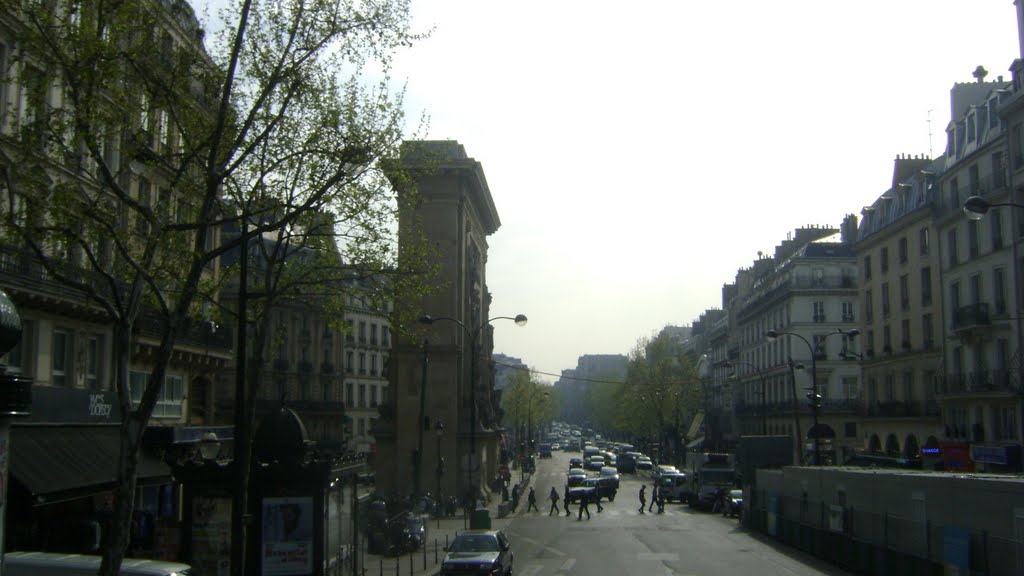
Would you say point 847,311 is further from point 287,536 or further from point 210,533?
point 210,533

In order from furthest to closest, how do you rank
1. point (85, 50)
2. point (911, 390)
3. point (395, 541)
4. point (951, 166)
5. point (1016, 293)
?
point (911, 390) < point (951, 166) < point (1016, 293) < point (395, 541) < point (85, 50)

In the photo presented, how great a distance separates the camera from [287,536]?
17672mm

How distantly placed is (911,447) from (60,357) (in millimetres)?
44955

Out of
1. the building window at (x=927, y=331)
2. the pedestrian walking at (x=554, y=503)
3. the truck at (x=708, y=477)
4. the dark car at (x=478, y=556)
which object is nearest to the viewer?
the dark car at (x=478, y=556)

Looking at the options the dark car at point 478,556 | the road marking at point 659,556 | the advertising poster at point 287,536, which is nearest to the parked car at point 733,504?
the road marking at point 659,556

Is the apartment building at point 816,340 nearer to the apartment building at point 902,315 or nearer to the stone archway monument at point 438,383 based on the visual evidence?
the apartment building at point 902,315

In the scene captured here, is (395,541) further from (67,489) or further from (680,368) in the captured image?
(680,368)

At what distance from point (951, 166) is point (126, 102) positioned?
43878 mm

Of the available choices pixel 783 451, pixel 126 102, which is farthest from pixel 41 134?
pixel 783 451

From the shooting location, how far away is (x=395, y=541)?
1211 inches

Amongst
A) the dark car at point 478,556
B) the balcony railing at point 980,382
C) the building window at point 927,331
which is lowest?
the dark car at point 478,556

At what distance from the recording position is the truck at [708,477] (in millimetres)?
56500

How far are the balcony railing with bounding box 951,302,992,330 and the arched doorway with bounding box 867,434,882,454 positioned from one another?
46.4ft

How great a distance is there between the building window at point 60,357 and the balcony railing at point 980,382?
3662 centimetres
